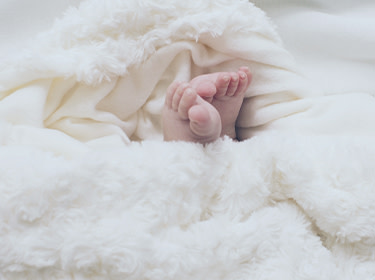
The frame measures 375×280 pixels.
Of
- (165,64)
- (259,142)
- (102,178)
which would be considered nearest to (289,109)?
(259,142)

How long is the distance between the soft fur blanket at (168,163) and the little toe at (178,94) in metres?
0.07

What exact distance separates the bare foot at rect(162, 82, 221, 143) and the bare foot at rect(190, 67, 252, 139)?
0.03 m

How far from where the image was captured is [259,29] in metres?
0.81

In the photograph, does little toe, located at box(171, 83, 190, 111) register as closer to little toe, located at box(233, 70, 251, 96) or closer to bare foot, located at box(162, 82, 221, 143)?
bare foot, located at box(162, 82, 221, 143)

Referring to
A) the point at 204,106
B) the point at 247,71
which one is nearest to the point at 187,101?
the point at 204,106

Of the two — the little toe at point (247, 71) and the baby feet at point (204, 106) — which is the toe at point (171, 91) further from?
the little toe at point (247, 71)

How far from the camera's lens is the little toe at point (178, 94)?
0.69 m

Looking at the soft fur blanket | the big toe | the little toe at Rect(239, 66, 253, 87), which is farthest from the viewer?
the little toe at Rect(239, 66, 253, 87)

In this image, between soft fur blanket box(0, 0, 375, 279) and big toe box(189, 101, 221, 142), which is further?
big toe box(189, 101, 221, 142)

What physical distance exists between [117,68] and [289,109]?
31cm

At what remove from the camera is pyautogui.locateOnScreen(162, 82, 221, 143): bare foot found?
0.67 m

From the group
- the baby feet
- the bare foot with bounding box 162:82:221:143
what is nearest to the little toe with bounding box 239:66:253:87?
the baby feet

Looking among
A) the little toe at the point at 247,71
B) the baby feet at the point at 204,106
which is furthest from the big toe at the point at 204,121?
the little toe at the point at 247,71

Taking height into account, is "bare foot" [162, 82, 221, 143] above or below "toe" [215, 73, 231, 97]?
below
